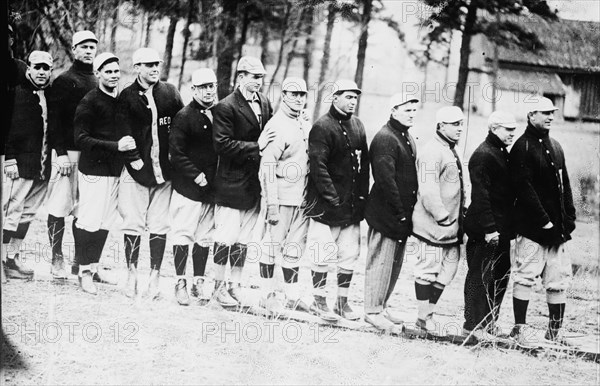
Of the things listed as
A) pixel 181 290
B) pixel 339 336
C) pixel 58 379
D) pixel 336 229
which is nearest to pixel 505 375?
pixel 339 336

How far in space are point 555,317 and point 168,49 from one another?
10.1 ft

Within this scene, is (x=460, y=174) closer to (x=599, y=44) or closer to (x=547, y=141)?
(x=547, y=141)

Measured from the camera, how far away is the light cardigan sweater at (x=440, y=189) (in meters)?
4.55

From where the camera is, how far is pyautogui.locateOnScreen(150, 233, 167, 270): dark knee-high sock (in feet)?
15.6

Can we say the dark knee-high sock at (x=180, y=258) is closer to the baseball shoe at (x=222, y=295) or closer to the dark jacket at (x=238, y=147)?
the baseball shoe at (x=222, y=295)

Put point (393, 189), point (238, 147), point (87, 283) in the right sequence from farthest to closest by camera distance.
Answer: point (87, 283) → point (238, 147) → point (393, 189)

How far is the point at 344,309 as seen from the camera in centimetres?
468

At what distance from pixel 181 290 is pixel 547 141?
256cm

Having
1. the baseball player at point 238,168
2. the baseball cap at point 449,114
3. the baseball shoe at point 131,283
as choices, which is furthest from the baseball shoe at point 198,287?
the baseball cap at point 449,114

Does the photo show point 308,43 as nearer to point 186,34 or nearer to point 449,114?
point 186,34

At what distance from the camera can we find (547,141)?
4.61m

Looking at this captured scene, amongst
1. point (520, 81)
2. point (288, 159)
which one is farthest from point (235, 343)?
point (520, 81)

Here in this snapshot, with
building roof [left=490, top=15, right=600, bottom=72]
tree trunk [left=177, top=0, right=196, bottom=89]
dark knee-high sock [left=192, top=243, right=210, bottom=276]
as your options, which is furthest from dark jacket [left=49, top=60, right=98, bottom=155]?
building roof [left=490, top=15, right=600, bottom=72]

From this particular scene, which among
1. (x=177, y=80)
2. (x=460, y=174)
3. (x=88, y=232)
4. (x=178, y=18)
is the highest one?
(x=178, y=18)
